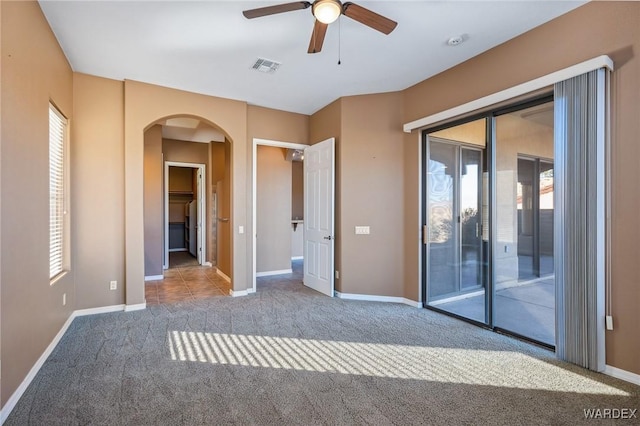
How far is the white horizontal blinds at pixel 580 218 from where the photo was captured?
2.59 meters

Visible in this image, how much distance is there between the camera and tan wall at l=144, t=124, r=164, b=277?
6.20 meters

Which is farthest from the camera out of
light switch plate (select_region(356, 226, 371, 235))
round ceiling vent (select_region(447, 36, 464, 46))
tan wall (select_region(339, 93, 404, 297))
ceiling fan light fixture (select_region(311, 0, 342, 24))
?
light switch plate (select_region(356, 226, 371, 235))

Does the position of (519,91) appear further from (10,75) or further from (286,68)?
(10,75)

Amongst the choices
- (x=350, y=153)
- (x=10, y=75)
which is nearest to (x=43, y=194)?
(x=10, y=75)

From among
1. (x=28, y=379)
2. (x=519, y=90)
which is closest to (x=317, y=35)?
(x=519, y=90)

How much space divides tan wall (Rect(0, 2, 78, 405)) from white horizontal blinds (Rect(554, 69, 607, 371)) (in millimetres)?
4284

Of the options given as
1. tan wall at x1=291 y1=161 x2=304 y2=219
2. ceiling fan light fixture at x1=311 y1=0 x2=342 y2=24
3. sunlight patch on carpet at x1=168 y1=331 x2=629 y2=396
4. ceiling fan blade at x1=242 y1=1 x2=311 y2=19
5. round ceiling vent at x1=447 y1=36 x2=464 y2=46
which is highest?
round ceiling vent at x1=447 y1=36 x2=464 y2=46

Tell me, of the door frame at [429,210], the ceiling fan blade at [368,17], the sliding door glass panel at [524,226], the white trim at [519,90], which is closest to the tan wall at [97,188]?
the ceiling fan blade at [368,17]

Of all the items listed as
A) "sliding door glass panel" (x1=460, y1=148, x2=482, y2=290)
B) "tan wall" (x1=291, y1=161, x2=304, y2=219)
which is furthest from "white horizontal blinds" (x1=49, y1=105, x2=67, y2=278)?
"tan wall" (x1=291, y1=161, x2=304, y2=219)

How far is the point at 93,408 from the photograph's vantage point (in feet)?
7.05

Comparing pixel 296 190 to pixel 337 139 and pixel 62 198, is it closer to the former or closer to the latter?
pixel 337 139

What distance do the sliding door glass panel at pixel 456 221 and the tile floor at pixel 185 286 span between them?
3.30 meters

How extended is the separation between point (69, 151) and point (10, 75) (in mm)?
1815

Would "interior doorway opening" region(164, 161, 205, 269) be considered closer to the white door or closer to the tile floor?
the tile floor
